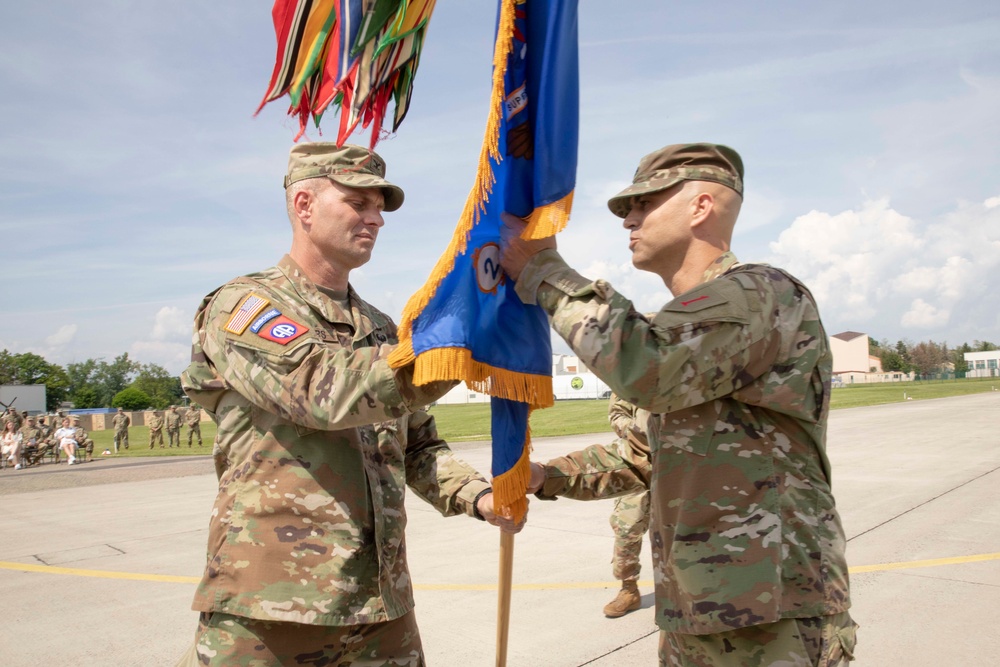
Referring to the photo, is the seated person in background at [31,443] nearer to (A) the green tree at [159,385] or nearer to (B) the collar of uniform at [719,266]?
(B) the collar of uniform at [719,266]

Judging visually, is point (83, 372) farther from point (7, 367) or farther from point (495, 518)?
point (495, 518)

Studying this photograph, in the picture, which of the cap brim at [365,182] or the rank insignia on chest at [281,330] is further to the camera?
the cap brim at [365,182]

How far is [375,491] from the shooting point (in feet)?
8.52

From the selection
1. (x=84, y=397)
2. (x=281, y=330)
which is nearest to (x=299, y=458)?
(x=281, y=330)

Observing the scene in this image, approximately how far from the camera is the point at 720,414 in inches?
90.0

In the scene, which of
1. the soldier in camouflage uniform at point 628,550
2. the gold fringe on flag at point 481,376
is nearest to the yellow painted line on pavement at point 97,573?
the soldier in camouflage uniform at point 628,550

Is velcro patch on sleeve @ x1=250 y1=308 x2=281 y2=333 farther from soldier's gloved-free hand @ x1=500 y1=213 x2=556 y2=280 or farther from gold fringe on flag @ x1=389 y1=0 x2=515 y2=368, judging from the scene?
soldier's gloved-free hand @ x1=500 y1=213 x2=556 y2=280

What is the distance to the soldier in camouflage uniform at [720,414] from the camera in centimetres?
206

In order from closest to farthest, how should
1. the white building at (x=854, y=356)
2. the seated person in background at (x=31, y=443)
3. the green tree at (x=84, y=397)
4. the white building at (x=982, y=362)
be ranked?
1. the seated person in background at (x=31, y=443)
2. the white building at (x=982, y=362)
3. the green tree at (x=84, y=397)
4. the white building at (x=854, y=356)

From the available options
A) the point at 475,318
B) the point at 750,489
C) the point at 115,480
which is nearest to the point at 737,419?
the point at 750,489

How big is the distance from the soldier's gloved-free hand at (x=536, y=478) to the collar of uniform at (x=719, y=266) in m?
0.97

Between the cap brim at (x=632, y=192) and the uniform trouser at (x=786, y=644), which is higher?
the cap brim at (x=632, y=192)

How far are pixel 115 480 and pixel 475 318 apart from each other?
14989 mm

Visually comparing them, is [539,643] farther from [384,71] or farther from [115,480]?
[115,480]
